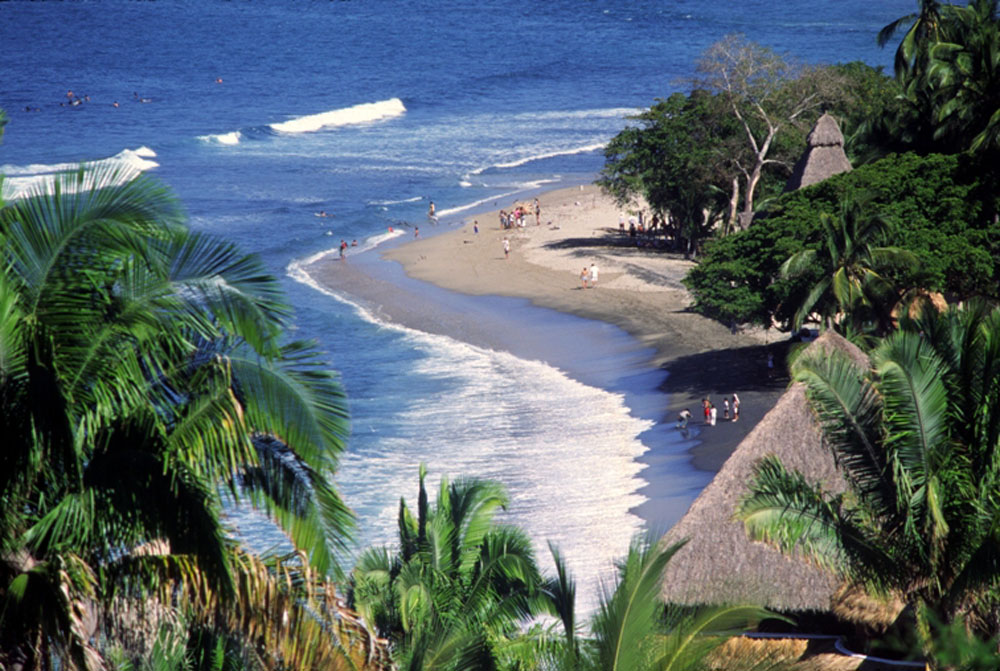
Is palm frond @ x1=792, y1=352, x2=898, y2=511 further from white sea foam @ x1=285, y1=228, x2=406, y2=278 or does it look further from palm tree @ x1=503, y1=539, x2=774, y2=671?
white sea foam @ x1=285, y1=228, x2=406, y2=278

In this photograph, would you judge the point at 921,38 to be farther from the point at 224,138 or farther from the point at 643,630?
the point at 224,138

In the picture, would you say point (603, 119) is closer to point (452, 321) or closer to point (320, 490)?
point (452, 321)

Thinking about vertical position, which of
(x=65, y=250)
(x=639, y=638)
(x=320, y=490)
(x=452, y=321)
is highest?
(x=65, y=250)

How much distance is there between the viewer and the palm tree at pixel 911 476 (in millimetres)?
8281

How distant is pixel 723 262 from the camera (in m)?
27.2

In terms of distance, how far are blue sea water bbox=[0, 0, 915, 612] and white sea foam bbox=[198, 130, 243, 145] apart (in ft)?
0.85

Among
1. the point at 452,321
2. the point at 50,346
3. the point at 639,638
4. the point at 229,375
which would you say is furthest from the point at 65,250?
the point at 452,321

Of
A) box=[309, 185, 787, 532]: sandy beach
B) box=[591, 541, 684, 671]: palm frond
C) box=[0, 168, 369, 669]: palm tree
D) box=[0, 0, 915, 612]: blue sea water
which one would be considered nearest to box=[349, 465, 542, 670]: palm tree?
box=[591, 541, 684, 671]: palm frond

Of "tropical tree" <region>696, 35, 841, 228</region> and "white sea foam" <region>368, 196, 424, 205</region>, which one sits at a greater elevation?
"tropical tree" <region>696, 35, 841, 228</region>

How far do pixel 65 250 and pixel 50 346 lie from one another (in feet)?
1.79

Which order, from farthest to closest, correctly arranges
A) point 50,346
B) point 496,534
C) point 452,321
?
point 452,321
point 496,534
point 50,346

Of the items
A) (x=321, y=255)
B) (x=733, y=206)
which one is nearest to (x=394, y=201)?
(x=321, y=255)

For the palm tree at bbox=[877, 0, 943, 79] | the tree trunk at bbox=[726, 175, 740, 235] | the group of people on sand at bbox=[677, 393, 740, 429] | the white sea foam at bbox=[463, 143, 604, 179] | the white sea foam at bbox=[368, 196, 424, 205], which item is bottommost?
the group of people on sand at bbox=[677, 393, 740, 429]

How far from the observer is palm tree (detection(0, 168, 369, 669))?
5375 millimetres
